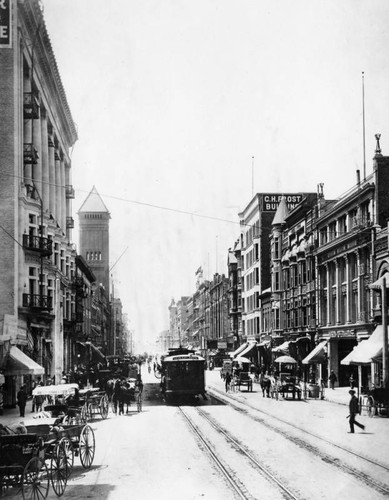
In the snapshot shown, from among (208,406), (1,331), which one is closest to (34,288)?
(1,331)

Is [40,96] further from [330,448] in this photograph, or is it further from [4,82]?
[330,448]

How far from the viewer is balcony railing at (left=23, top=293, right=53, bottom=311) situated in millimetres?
48156

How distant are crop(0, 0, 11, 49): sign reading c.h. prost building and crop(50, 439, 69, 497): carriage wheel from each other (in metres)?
21.7

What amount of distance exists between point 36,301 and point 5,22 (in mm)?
23131

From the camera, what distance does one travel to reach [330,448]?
20.7 m

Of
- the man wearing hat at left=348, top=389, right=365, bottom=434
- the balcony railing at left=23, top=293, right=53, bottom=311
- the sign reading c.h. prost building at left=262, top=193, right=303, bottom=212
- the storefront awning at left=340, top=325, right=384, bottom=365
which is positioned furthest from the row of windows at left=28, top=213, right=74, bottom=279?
the man wearing hat at left=348, top=389, right=365, bottom=434

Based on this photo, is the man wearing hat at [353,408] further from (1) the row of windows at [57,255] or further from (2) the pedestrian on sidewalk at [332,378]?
(1) the row of windows at [57,255]

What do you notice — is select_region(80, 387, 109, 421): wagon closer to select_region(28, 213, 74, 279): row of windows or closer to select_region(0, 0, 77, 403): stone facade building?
select_region(0, 0, 77, 403): stone facade building

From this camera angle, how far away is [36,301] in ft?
164

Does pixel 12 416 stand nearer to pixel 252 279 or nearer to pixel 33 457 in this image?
pixel 33 457

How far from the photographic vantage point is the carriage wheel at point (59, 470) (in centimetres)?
1461

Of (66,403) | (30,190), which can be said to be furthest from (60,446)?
(30,190)

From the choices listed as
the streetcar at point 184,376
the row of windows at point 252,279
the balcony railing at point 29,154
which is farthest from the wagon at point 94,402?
the row of windows at point 252,279

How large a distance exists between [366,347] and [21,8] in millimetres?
32250
